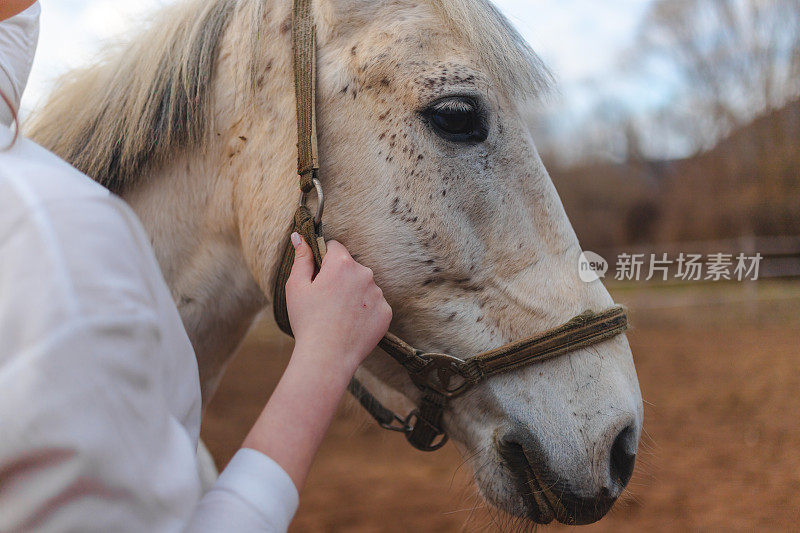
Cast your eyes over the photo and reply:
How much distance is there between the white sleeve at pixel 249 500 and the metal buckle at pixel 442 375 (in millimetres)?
577

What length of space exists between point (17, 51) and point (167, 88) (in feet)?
1.15

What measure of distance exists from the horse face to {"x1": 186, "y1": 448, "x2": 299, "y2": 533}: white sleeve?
0.58m

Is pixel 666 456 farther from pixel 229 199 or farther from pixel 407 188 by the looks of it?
pixel 229 199

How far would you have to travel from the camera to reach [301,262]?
1103mm

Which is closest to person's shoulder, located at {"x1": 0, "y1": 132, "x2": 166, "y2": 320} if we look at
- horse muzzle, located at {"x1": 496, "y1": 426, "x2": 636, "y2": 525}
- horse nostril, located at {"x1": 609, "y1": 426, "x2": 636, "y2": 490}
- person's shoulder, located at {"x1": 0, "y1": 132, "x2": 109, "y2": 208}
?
person's shoulder, located at {"x1": 0, "y1": 132, "x2": 109, "y2": 208}

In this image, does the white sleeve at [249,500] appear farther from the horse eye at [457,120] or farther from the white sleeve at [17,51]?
the horse eye at [457,120]

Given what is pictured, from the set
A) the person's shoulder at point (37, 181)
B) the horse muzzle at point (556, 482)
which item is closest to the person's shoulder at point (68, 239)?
the person's shoulder at point (37, 181)

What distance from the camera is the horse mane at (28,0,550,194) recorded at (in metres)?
1.27

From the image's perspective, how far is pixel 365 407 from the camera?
5.16ft

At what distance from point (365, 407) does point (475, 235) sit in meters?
0.65

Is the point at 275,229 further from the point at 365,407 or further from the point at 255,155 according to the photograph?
the point at 365,407

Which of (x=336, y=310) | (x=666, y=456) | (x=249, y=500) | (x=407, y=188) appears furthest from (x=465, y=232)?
(x=666, y=456)

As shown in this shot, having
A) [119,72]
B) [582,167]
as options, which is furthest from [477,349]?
[582,167]

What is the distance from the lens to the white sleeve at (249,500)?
24.8 inches
